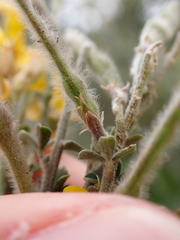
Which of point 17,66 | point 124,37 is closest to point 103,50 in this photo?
point 17,66

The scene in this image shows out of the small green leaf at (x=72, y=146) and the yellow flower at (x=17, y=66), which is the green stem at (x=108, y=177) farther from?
the yellow flower at (x=17, y=66)

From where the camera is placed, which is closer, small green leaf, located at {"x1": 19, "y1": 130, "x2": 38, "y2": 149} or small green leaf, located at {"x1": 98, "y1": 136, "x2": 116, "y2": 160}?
small green leaf, located at {"x1": 98, "y1": 136, "x2": 116, "y2": 160}

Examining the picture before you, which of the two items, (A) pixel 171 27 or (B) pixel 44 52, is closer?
(B) pixel 44 52

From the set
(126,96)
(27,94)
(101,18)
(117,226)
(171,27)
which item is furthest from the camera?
(101,18)

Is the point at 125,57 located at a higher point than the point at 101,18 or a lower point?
lower

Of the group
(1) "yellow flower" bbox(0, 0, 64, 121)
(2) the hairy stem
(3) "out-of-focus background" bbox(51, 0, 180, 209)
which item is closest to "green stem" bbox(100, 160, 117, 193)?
(2) the hairy stem

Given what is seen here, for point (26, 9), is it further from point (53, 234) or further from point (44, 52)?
point (53, 234)

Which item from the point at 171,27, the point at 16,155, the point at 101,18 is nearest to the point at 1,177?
the point at 16,155

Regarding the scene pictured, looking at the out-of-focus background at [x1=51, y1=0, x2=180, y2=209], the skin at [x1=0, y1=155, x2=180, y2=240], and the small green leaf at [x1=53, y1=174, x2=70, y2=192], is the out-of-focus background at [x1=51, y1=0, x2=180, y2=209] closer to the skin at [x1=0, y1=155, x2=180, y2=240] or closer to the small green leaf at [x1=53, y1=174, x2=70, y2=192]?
the small green leaf at [x1=53, y1=174, x2=70, y2=192]
